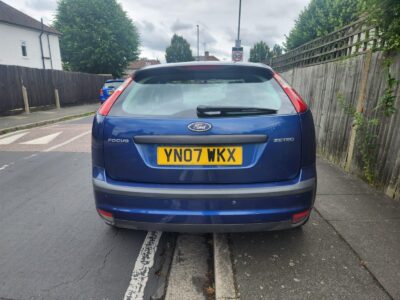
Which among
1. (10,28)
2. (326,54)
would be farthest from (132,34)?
(326,54)

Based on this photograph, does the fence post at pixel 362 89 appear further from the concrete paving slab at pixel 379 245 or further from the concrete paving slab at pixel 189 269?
the concrete paving slab at pixel 189 269

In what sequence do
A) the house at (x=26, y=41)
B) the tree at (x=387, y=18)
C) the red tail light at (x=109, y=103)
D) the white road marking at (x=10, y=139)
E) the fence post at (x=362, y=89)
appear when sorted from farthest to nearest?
1. the house at (x=26, y=41)
2. the white road marking at (x=10, y=139)
3. the fence post at (x=362, y=89)
4. the tree at (x=387, y=18)
5. the red tail light at (x=109, y=103)

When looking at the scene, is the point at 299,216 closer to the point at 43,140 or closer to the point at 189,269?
the point at 189,269

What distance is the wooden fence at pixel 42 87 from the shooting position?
41.4 ft

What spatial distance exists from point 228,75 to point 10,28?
32421 millimetres

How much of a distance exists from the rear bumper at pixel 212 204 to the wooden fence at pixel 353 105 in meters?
2.11

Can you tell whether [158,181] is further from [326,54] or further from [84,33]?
[84,33]

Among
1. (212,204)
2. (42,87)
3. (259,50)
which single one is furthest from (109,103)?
(259,50)

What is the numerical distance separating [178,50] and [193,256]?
78.2 m

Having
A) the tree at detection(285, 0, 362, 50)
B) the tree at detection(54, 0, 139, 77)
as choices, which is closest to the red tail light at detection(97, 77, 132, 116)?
the tree at detection(285, 0, 362, 50)

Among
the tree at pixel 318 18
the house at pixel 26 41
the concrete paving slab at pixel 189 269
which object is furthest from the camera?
the house at pixel 26 41

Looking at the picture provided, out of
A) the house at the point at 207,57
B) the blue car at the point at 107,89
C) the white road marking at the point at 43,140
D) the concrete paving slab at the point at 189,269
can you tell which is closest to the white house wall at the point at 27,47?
the blue car at the point at 107,89

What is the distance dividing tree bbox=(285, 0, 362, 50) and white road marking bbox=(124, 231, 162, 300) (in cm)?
1513

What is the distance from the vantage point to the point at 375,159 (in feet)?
13.4
